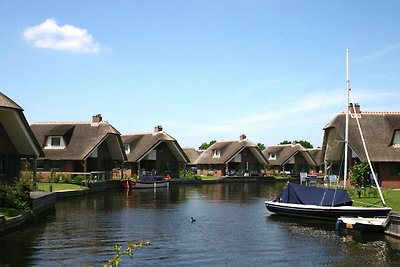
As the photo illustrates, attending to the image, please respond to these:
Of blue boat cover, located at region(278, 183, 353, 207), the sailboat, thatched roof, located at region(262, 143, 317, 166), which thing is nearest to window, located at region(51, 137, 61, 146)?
the sailboat

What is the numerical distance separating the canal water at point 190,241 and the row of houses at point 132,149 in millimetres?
6206

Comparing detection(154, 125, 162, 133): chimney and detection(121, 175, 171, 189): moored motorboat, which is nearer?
detection(121, 175, 171, 189): moored motorboat

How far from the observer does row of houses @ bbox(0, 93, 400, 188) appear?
31641 mm

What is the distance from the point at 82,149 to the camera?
50188mm

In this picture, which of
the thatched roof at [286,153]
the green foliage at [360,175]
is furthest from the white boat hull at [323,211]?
the thatched roof at [286,153]

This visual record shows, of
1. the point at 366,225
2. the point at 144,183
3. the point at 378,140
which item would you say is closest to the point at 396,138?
the point at 378,140

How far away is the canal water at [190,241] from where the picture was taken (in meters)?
17.2

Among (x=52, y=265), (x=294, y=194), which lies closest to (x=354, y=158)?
(x=294, y=194)

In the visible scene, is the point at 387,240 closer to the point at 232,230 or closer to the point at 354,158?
the point at 232,230

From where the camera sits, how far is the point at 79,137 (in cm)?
5225

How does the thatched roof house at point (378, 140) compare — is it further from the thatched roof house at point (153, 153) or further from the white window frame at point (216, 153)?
the white window frame at point (216, 153)

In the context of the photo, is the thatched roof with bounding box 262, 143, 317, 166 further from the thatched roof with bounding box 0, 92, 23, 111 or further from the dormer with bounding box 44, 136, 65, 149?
the thatched roof with bounding box 0, 92, 23, 111

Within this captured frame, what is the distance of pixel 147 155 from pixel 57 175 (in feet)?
57.6

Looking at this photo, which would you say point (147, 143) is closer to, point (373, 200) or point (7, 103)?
point (7, 103)
